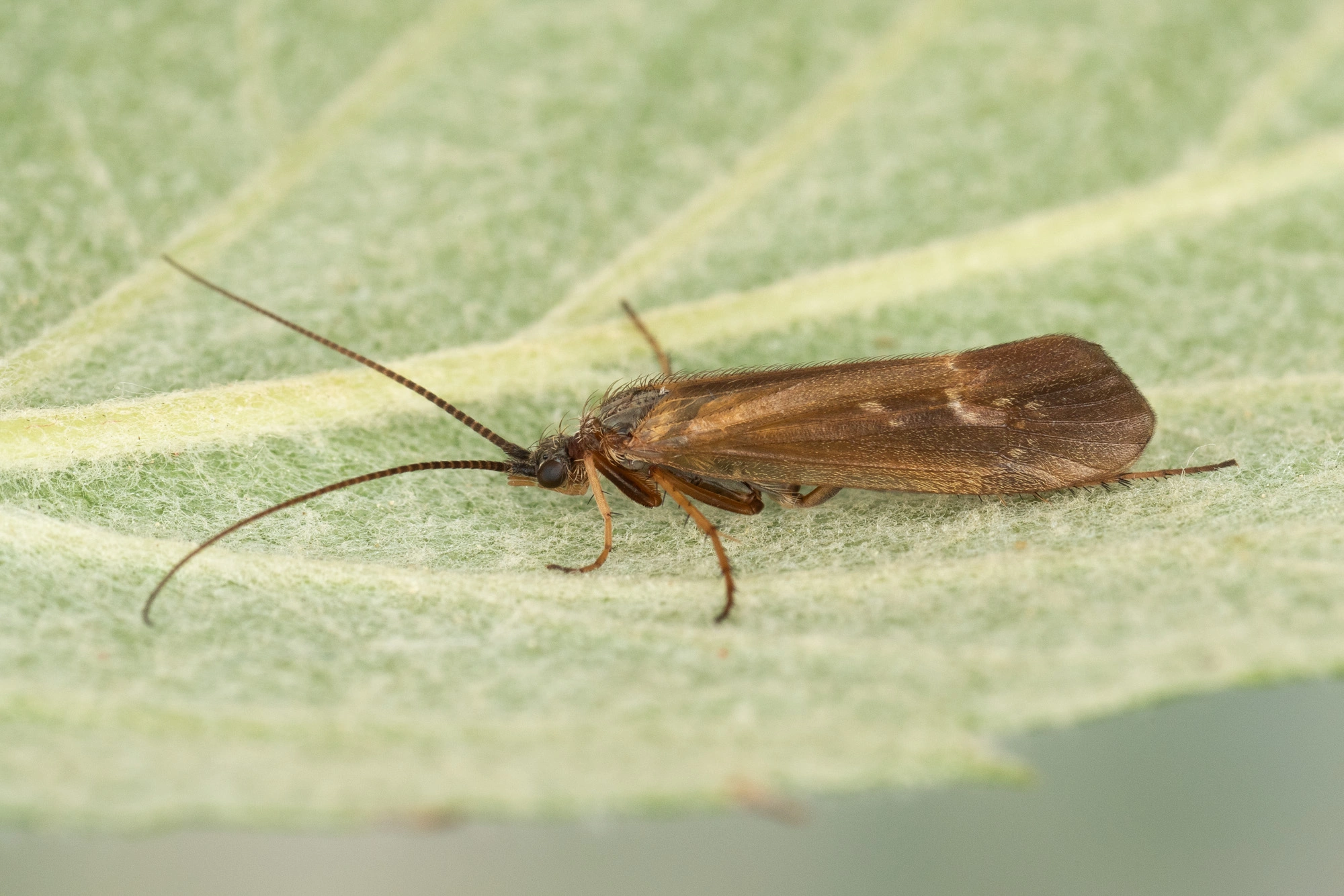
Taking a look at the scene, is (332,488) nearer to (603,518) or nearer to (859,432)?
(603,518)

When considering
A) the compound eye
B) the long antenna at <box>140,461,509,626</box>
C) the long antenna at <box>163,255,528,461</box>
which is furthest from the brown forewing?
the long antenna at <box>140,461,509,626</box>

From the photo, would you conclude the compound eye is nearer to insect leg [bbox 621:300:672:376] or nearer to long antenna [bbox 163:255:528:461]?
long antenna [bbox 163:255:528:461]

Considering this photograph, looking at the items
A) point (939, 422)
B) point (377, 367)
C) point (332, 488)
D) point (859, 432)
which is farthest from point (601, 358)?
point (939, 422)

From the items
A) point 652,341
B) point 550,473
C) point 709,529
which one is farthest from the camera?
point 652,341

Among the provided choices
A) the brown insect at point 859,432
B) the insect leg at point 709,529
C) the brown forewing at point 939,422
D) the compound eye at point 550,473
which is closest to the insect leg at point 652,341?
the brown insect at point 859,432

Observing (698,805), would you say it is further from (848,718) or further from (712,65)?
(712,65)

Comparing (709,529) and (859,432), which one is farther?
(859,432)
